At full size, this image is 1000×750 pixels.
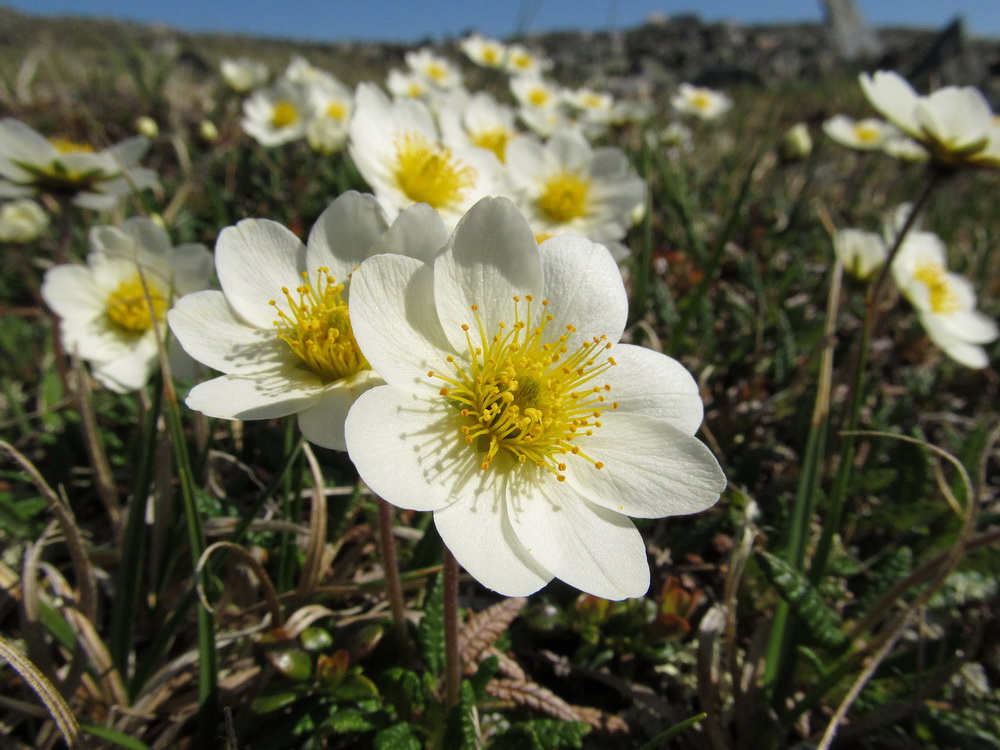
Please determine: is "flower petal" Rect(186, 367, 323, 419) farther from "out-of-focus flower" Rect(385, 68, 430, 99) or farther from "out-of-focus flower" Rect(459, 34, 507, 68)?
"out-of-focus flower" Rect(459, 34, 507, 68)

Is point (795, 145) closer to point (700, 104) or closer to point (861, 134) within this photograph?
point (861, 134)

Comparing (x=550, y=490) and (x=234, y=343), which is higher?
(x=234, y=343)

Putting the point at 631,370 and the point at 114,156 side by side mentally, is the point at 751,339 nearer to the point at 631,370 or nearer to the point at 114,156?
the point at 631,370

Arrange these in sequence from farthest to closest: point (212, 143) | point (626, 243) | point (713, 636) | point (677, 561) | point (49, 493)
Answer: point (212, 143), point (626, 243), point (677, 561), point (713, 636), point (49, 493)

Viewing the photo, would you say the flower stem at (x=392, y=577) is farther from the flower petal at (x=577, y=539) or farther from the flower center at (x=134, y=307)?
the flower center at (x=134, y=307)

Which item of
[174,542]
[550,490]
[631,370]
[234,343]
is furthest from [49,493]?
[631,370]

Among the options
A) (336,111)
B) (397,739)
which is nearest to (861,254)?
(397,739)

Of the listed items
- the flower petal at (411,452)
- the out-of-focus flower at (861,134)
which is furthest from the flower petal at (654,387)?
the out-of-focus flower at (861,134)
